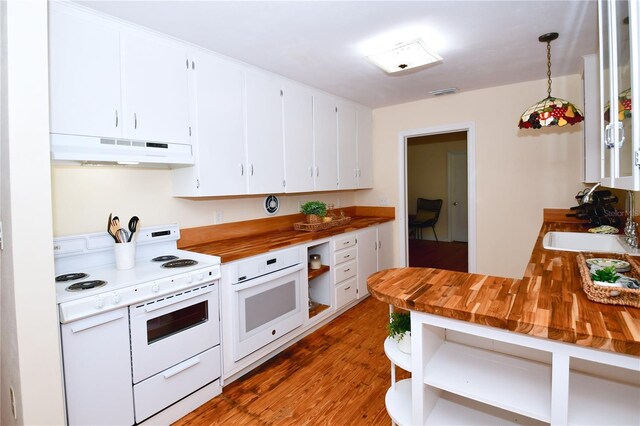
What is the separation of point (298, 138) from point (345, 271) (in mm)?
1443

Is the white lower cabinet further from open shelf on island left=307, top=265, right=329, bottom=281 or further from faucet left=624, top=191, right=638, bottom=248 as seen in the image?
open shelf on island left=307, top=265, right=329, bottom=281

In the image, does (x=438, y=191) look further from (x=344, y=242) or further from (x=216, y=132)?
(x=216, y=132)

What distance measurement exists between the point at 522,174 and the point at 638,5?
9.31 ft

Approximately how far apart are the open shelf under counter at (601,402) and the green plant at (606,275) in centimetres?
39

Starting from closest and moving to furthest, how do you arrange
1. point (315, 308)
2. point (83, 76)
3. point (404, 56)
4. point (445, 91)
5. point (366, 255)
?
point (83, 76) < point (404, 56) < point (315, 308) < point (445, 91) < point (366, 255)

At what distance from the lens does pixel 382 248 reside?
Answer: 424 centimetres

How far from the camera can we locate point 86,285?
174 centimetres

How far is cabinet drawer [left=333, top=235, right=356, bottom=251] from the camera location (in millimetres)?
3383

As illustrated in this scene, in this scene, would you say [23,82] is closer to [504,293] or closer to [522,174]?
[504,293]

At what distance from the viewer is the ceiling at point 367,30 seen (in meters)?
1.92

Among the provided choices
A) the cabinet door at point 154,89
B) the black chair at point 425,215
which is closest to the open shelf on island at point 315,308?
the cabinet door at point 154,89

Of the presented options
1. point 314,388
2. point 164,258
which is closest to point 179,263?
point 164,258

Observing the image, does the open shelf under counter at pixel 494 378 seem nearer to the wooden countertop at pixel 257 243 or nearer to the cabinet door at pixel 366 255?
the wooden countertop at pixel 257 243

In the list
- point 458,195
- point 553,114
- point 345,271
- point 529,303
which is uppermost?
point 553,114
